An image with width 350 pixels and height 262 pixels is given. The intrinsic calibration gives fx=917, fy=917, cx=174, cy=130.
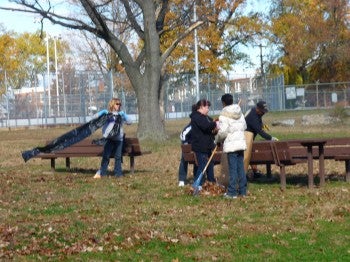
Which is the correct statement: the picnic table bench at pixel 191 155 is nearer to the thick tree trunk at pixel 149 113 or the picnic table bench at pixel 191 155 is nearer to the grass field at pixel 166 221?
the grass field at pixel 166 221

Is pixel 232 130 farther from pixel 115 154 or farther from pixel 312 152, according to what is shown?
pixel 115 154

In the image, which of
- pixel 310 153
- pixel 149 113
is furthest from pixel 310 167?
pixel 149 113

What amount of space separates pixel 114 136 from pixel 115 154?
390 mm

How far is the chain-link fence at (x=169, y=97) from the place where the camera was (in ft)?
211

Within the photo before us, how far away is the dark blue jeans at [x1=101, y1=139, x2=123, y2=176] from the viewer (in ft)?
62.9

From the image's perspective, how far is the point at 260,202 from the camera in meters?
13.8

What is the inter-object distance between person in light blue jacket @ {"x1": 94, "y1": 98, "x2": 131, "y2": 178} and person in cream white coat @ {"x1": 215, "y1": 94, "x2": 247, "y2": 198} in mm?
4684

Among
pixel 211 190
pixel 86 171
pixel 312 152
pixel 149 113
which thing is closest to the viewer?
pixel 211 190

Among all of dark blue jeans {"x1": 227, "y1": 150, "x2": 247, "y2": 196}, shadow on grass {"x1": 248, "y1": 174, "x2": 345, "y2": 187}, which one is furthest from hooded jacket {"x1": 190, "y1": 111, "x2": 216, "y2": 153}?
shadow on grass {"x1": 248, "y1": 174, "x2": 345, "y2": 187}

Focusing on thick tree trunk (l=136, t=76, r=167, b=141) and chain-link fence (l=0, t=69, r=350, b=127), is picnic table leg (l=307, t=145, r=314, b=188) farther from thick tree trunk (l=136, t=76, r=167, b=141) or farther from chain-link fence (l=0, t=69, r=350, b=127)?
chain-link fence (l=0, t=69, r=350, b=127)

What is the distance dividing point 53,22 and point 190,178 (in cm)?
1484

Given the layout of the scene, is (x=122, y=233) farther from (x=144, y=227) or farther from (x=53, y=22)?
(x=53, y=22)

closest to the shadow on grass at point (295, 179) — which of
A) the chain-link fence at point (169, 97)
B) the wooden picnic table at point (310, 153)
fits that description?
the wooden picnic table at point (310, 153)

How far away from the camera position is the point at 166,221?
1187 cm
